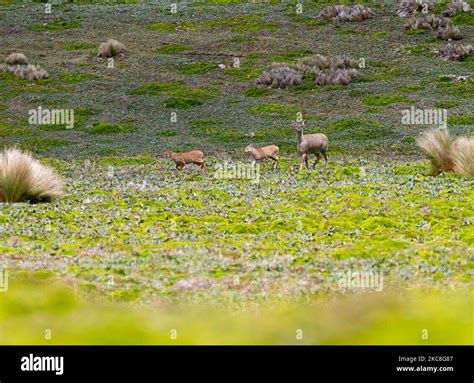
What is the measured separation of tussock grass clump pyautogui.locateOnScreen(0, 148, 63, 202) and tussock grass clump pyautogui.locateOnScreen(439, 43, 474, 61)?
1240 inches

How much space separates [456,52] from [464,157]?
2568 centimetres

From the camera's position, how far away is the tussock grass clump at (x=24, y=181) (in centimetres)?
1806

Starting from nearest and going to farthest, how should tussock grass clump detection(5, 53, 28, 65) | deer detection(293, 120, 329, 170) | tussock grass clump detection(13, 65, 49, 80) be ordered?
deer detection(293, 120, 329, 170) → tussock grass clump detection(13, 65, 49, 80) → tussock grass clump detection(5, 53, 28, 65)

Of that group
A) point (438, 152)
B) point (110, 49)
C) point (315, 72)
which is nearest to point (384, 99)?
point (315, 72)

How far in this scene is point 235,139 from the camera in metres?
33.5

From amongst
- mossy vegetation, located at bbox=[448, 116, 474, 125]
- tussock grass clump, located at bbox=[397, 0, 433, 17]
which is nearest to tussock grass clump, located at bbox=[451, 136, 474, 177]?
mossy vegetation, located at bbox=[448, 116, 474, 125]

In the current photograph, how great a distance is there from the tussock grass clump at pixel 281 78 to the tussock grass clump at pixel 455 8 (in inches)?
674

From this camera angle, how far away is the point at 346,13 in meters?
56.2

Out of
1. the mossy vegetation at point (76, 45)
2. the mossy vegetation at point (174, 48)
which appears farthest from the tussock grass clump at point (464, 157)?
the mossy vegetation at point (76, 45)

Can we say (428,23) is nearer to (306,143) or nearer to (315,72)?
(315,72)

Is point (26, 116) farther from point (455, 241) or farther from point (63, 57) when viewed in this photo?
point (455, 241)

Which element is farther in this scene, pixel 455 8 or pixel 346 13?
pixel 346 13

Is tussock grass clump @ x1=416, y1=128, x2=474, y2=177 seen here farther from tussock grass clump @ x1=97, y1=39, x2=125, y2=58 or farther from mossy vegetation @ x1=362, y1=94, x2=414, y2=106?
tussock grass clump @ x1=97, y1=39, x2=125, y2=58

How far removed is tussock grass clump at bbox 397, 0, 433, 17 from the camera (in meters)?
55.6
